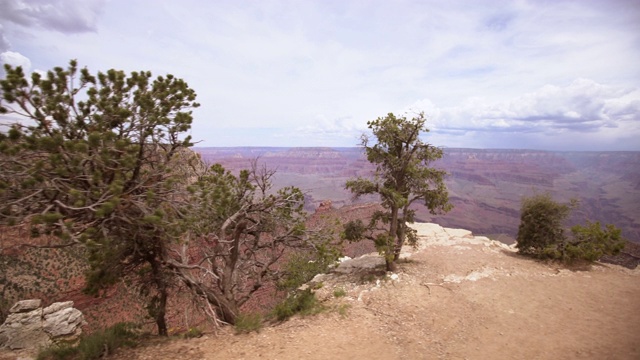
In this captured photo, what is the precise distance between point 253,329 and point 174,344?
7.67ft

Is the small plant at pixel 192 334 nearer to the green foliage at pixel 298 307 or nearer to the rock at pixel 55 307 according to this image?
the green foliage at pixel 298 307

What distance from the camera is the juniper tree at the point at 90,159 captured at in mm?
5578

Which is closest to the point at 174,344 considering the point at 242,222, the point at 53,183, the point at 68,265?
the point at 242,222

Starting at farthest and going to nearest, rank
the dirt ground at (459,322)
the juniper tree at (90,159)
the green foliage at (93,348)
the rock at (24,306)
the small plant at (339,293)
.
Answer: the rock at (24,306), the small plant at (339,293), the dirt ground at (459,322), the green foliage at (93,348), the juniper tree at (90,159)

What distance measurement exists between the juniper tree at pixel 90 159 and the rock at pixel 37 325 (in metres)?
19.2

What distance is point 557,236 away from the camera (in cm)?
1767

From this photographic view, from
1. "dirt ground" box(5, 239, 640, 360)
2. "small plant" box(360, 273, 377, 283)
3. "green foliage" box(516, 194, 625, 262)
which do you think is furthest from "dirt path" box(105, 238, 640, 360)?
"green foliage" box(516, 194, 625, 262)

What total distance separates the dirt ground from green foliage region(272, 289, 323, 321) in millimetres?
419

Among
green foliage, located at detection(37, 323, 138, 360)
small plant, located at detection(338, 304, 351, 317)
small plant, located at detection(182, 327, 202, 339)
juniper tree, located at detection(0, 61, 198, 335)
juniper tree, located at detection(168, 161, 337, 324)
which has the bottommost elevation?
small plant, located at detection(338, 304, 351, 317)

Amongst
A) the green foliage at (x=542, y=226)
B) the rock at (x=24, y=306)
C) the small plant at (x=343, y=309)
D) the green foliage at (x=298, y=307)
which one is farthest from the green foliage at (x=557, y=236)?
the rock at (x=24, y=306)

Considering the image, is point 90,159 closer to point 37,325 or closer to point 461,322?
point 461,322

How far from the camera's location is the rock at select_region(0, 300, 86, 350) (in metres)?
19.8

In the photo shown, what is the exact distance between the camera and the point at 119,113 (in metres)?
6.52

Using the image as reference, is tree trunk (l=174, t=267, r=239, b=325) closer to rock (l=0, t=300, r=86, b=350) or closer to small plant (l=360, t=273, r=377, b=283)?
small plant (l=360, t=273, r=377, b=283)
